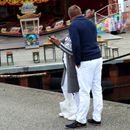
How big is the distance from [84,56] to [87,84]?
0.43 meters

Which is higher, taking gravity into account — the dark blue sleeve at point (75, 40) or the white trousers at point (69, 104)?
the dark blue sleeve at point (75, 40)

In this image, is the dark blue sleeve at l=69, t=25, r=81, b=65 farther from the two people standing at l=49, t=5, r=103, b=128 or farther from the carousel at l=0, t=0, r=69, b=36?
the carousel at l=0, t=0, r=69, b=36

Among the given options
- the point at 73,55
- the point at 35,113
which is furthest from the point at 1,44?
the point at 73,55

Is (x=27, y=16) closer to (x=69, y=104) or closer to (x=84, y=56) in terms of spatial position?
(x=69, y=104)

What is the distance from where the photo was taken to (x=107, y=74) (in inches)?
489

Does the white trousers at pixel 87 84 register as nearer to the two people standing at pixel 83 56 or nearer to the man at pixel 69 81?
the two people standing at pixel 83 56

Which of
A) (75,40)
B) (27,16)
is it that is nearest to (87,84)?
(75,40)

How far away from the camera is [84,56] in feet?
22.7

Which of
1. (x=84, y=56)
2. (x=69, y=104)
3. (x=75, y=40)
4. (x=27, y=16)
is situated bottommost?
(x=69, y=104)

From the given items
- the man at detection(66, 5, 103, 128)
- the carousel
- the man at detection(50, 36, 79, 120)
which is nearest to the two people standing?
the man at detection(66, 5, 103, 128)

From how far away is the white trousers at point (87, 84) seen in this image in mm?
6945

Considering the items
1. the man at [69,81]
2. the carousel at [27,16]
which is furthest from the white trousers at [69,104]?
the carousel at [27,16]

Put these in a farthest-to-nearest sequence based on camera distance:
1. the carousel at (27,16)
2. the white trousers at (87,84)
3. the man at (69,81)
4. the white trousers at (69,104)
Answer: the carousel at (27,16), the white trousers at (69,104), the man at (69,81), the white trousers at (87,84)

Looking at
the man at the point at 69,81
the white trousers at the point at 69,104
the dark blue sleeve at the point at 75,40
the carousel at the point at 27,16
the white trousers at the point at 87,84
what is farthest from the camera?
the carousel at the point at 27,16
